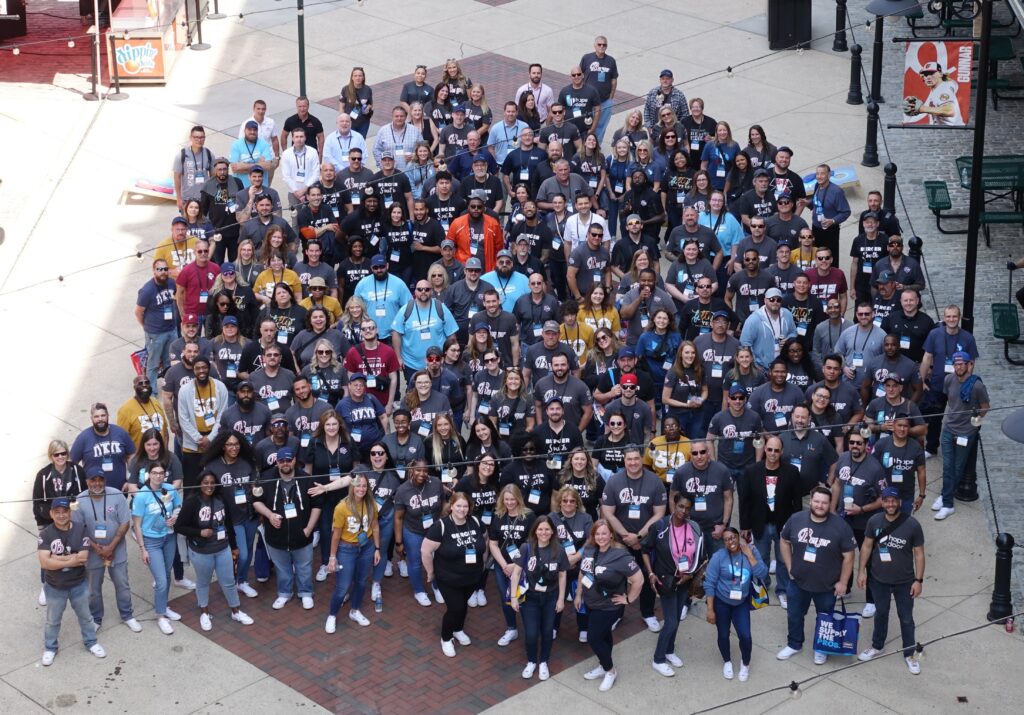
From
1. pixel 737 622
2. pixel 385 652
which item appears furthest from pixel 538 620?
pixel 737 622

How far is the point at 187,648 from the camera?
15.4 metres

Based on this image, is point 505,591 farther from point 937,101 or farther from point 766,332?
Answer: point 937,101

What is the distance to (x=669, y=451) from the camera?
1598 cm

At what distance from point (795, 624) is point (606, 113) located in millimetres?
10686

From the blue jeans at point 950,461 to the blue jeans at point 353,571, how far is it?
5475 millimetres

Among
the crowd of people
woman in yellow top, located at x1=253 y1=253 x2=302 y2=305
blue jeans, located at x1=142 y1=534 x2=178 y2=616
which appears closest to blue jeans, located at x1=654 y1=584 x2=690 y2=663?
the crowd of people

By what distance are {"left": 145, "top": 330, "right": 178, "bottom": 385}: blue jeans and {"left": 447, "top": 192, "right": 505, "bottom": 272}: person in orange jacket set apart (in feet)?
10.5

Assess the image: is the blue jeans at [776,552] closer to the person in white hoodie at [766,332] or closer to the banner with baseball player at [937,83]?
the person in white hoodie at [766,332]

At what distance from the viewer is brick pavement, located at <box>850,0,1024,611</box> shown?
1759cm

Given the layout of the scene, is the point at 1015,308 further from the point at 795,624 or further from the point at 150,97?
the point at 150,97

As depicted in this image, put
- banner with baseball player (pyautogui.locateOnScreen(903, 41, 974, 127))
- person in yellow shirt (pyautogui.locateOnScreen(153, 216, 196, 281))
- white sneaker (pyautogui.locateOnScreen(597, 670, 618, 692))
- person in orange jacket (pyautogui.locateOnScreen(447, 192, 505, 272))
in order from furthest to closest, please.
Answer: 1. banner with baseball player (pyautogui.locateOnScreen(903, 41, 974, 127))
2. person in orange jacket (pyautogui.locateOnScreen(447, 192, 505, 272))
3. person in yellow shirt (pyautogui.locateOnScreen(153, 216, 196, 281))
4. white sneaker (pyautogui.locateOnScreen(597, 670, 618, 692))

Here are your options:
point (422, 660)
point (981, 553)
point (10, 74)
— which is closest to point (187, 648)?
point (422, 660)

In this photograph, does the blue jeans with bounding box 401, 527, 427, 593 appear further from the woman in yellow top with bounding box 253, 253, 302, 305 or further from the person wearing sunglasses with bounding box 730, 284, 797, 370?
the person wearing sunglasses with bounding box 730, 284, 797, 370

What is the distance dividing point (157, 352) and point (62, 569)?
431 cm
